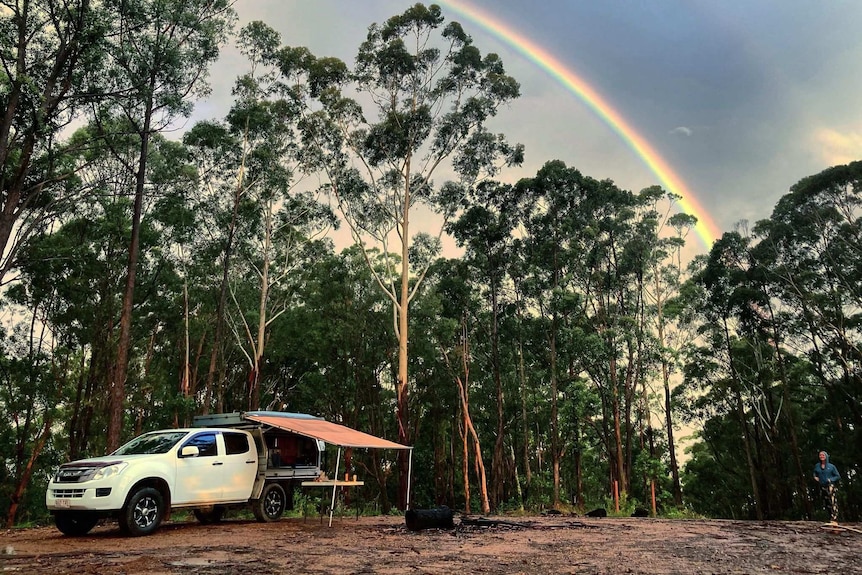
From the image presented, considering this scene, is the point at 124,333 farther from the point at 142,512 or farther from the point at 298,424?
the point at 142,512

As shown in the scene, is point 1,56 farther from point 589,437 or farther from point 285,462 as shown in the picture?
point 589,437

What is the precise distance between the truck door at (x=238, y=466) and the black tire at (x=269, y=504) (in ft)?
1.86

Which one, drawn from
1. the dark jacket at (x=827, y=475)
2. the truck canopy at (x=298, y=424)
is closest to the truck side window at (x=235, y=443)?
the truck canopy at (x=298, y=424)

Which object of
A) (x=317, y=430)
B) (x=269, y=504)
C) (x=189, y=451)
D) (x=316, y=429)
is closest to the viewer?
(x=189, y=451)

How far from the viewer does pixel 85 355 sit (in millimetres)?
26844

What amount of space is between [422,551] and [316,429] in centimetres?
486

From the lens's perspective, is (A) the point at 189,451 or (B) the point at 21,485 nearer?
(A) the point at 189,451

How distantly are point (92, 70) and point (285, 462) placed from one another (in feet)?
38.1

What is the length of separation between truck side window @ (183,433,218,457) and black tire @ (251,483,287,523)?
5.95ft

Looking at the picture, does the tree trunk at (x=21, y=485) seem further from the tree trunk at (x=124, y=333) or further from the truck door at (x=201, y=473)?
the truck door at (x=201, y=473)

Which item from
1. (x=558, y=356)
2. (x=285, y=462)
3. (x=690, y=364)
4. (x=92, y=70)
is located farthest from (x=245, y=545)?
(x=690, y=364)

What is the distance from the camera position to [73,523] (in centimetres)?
948

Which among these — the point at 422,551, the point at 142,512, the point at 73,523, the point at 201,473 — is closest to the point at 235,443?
the point at 201,473

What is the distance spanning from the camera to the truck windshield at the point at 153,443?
10.1m
